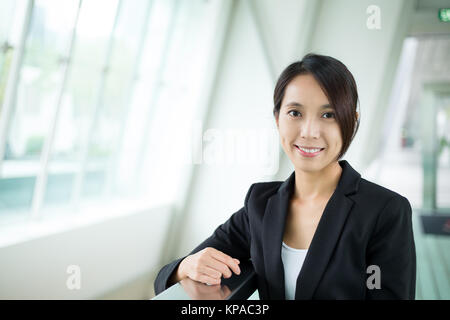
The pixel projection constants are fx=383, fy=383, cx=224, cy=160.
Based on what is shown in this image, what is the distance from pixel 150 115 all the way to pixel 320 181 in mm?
4035

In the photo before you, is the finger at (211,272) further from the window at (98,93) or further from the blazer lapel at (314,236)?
the window at (98,93)

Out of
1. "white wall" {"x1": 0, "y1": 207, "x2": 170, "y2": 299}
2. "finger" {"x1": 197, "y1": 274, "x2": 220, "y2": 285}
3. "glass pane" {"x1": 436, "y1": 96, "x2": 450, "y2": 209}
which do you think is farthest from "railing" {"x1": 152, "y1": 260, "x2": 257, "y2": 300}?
"glass pane" {"x1": 436, "y1": 96, "x2": 450, "y2": 209}

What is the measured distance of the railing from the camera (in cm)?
99

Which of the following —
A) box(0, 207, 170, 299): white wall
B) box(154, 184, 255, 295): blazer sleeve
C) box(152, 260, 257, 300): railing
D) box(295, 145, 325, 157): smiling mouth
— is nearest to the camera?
box(152, 260, 257, 300): railing

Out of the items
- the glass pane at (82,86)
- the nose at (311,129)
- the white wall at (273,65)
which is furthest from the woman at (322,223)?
the glass pane at (82,86)

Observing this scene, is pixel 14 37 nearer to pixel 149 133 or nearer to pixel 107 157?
pixel 107 157

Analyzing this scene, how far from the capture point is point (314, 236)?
45.5 inches

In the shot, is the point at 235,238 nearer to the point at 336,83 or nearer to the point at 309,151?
the point at 309,151

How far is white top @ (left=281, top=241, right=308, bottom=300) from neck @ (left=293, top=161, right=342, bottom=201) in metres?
0.20

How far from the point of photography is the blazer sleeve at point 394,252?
1.08 meters

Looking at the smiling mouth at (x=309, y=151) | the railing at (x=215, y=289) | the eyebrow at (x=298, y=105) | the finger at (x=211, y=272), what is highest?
the eyebrow at (x=298, y=105)

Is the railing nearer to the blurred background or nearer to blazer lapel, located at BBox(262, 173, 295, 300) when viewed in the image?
blazer lapel, located at BBox(262, 173, 295, 300)

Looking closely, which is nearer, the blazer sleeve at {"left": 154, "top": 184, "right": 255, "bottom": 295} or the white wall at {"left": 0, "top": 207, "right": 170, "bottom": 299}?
the blazer sleeve at {"left": 154, "top": 184, "right": 255, "bottom": 295}
